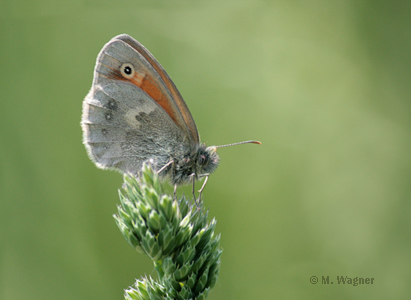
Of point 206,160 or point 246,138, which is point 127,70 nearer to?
point 206,160

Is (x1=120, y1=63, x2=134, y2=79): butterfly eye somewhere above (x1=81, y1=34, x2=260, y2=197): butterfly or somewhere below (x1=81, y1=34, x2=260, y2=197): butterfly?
above

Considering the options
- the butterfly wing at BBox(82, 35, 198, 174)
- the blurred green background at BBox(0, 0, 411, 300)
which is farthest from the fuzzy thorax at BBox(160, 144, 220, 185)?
the blurred green background at BBox(0, 0, 411, 300)

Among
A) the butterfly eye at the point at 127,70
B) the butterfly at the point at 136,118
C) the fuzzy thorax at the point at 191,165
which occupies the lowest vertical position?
the fuzzy thorax at the point at 191,165

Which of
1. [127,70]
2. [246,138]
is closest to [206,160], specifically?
[127,70]

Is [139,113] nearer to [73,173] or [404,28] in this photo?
[73,173]

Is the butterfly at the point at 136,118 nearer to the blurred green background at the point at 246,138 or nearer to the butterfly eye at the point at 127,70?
the butterfly eye at the point at 127,70

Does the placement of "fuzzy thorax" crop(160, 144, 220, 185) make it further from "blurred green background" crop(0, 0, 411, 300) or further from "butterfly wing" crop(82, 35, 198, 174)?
"blurred green background" crop(0, 0, 411, 300)

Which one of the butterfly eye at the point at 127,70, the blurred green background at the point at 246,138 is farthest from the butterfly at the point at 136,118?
the blurred green background at the point at 246,138
